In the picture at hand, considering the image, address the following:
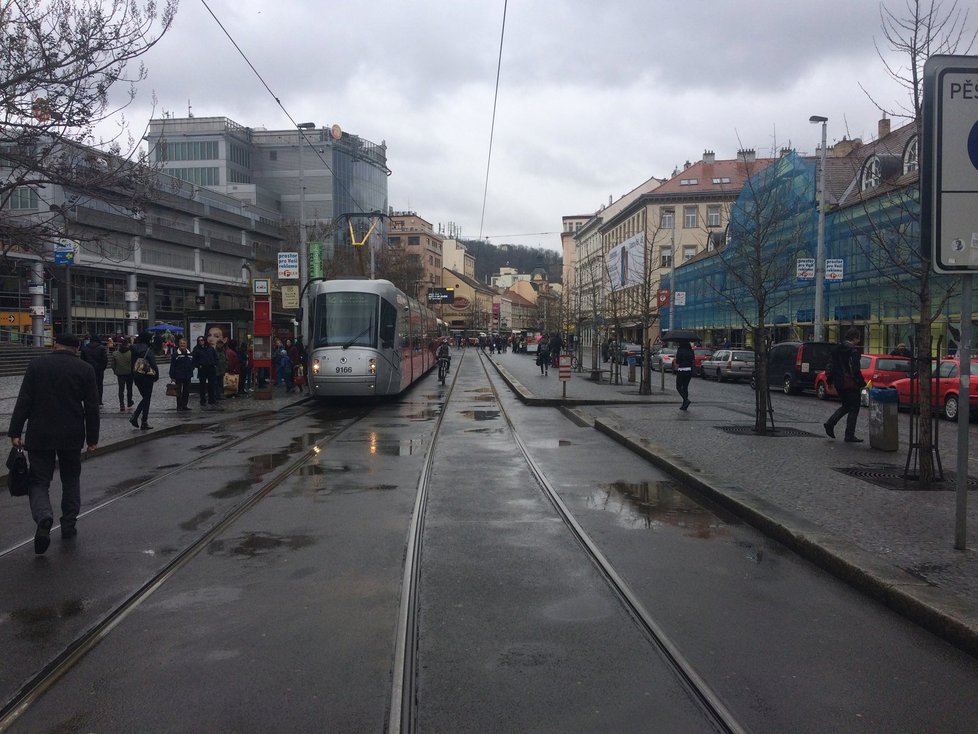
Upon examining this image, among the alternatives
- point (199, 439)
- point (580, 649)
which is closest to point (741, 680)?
point (580, 649)

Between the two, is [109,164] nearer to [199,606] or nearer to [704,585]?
[199,606]

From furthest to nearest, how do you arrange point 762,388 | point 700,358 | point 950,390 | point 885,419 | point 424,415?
1. point 700,358
2. point 424,415
3. point 950,390
4. point 762,388
5. point 885,419

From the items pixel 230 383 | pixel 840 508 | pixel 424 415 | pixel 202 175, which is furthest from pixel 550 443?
pixel 202 175

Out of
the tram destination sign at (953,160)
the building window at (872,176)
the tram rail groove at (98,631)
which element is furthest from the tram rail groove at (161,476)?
the building window at (872,176)

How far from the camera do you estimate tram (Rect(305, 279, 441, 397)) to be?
20.0 metres

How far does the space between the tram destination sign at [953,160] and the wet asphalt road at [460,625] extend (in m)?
2.60

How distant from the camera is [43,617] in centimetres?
516

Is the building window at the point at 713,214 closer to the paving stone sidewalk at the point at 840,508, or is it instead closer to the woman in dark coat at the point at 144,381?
the paving stone sidewalk at the point at 840,508

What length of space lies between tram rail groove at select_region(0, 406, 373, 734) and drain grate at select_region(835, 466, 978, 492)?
7.03 meters

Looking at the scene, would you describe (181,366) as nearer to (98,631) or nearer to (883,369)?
(98,631)

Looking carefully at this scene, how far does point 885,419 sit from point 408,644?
9.99m

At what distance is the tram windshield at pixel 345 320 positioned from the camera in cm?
2038

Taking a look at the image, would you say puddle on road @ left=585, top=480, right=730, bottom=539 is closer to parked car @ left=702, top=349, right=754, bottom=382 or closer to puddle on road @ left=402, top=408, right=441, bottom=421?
puddle on road @ left=402, top=408, right=441, bottom=421

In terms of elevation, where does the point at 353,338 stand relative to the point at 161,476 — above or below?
above
